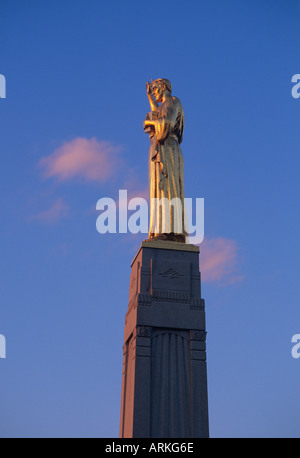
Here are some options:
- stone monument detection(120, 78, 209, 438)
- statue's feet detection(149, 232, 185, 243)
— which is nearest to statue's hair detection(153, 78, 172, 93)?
stone monument detection(120, 78, 209, 438)

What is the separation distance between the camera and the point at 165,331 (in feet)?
59.5

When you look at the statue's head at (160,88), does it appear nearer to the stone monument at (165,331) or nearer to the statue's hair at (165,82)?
the statue's hair at (165,82)

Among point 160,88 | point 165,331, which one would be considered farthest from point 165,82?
point 165,331

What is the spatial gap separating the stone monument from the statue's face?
114 inches

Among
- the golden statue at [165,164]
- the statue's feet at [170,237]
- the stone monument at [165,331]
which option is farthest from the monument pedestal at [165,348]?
the golden statue at [165,164]

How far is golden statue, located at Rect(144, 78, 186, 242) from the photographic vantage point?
66.6 feet

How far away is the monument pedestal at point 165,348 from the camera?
16.9 m

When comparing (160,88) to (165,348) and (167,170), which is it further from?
(165,348)

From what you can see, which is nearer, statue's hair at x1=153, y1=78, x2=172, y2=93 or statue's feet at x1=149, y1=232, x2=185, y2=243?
statue's feet at x1=149, y1=232, x2=185, y2=243

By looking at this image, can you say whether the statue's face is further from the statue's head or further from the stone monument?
the stone monument

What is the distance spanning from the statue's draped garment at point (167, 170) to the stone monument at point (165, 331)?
0.12ft

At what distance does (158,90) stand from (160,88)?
11cm
